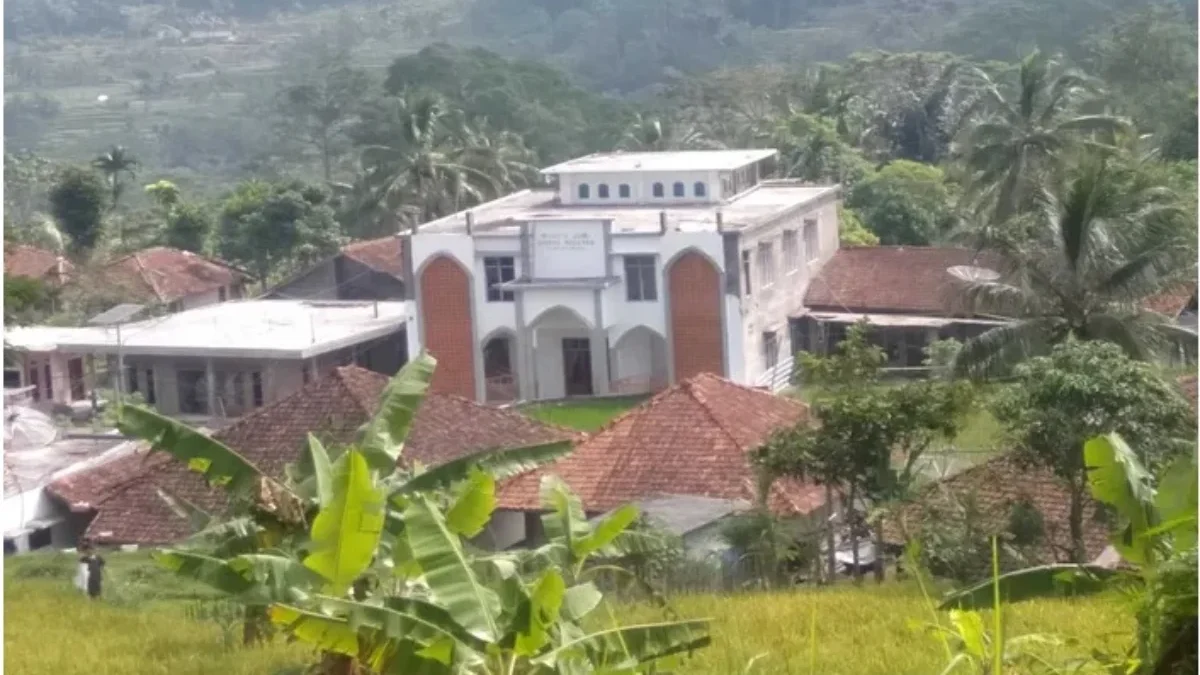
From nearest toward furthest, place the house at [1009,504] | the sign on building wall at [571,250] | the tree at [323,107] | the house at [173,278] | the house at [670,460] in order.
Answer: the house at [1009,504]
the house at [670,460]
the sign on building wall at [571,250]
the house at [173,278]
the tree at [323,107]

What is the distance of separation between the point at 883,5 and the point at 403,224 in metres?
10.4

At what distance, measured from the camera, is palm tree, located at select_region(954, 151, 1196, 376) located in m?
8.58

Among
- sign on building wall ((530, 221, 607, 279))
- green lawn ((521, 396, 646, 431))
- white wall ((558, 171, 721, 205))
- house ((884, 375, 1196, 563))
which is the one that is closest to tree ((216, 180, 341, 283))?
white wall ((558, 171, 721, 205))

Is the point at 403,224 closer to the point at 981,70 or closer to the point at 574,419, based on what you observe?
the point at 574,419

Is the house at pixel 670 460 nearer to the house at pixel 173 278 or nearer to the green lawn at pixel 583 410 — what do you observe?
the green lawn at pixel 583 410

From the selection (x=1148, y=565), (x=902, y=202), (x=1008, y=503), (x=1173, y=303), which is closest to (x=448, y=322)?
(x=902, y=202)

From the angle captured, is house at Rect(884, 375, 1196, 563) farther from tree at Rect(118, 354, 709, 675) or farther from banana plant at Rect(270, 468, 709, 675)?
banana plant at Rect(270, 468, 709, 675)

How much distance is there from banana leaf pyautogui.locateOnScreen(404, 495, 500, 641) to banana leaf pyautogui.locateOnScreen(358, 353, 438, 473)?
910 millimetres

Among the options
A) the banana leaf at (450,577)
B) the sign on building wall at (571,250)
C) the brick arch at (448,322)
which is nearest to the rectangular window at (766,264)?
the sign on building wall at (571,250)

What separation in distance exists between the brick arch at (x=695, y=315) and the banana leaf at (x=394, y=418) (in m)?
9.09

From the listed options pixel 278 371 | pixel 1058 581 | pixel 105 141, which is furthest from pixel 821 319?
pixel 1058 581

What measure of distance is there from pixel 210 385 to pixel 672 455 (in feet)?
13.8

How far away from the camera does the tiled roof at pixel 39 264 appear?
13.2 metres

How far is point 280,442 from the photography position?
905 centimetres
